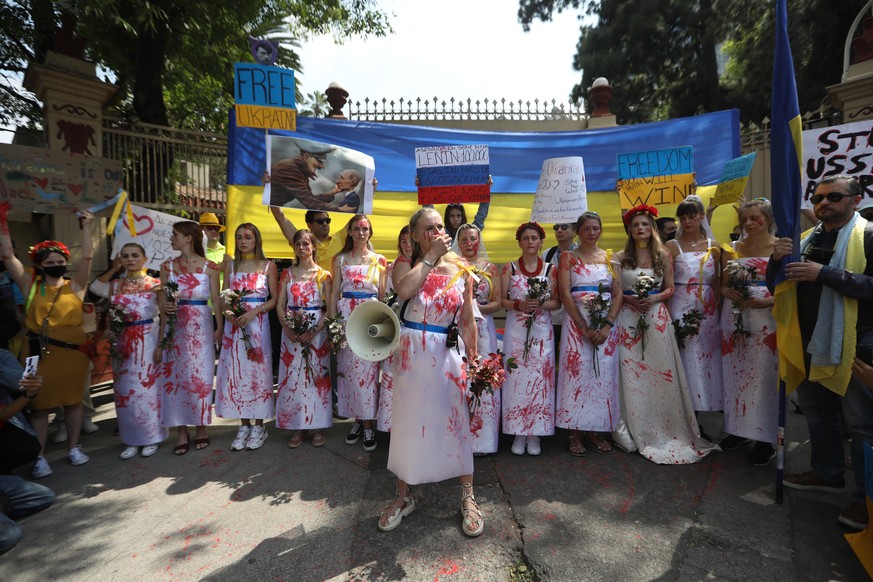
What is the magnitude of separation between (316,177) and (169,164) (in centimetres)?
460

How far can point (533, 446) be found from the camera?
434cm

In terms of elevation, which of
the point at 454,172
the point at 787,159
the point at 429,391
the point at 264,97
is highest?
the point at 264,97

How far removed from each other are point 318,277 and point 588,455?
3197mm

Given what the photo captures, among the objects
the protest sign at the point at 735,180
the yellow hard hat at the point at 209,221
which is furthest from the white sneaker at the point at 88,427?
the protest sign at the point at 735,180

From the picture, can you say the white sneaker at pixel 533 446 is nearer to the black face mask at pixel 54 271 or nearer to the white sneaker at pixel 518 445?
the white sneaker at pixel 518 445

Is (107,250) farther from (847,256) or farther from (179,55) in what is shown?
(847,256)

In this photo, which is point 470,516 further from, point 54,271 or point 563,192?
point 54,271

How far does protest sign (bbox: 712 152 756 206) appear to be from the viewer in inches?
189

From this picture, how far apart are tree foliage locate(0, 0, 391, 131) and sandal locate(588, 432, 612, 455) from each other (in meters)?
8.29

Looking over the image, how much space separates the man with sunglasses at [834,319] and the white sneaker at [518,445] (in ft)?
7.28

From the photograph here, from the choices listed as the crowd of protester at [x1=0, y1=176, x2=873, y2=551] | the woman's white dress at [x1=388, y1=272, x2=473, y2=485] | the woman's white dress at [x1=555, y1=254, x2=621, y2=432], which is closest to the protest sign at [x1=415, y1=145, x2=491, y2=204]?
the crowd of protester at [x1=0, y1=176, x2=873, y2=551]

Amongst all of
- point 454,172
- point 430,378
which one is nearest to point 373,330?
point 430,378

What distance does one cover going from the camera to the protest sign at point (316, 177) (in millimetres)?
4727

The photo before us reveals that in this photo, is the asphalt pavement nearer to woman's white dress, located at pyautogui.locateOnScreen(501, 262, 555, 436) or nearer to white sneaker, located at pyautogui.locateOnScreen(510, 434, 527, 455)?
white sneaker, located at pyautogui.locateOnScreen(510, 434, 527, 455)
